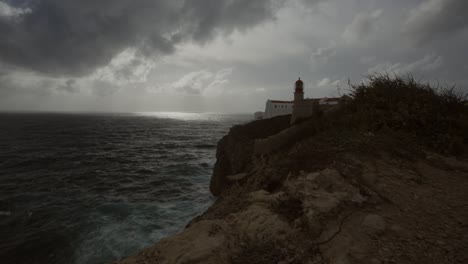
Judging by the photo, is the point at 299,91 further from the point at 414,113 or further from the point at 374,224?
the point at 374,224

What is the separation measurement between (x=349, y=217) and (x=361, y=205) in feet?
1.33

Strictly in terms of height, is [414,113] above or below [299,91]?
below

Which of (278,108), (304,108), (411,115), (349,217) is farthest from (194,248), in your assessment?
(278,108)

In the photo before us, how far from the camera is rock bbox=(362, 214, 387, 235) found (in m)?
2.99

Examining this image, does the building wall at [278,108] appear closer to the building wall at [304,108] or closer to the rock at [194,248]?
the building wall at [304,108]

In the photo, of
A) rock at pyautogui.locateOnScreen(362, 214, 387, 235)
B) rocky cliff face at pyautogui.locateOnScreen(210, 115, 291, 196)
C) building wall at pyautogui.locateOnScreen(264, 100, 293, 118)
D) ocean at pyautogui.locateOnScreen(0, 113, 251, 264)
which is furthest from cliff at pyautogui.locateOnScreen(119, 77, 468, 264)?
building wall at pyautogui.locateOnScreen(264, 100, 293, 118)

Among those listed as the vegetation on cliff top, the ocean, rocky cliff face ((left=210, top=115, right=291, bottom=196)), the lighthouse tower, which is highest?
the lighthouse tower

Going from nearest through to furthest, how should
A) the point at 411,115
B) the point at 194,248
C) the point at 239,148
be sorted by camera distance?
the point at 194,248 → the point at 411,115 → the point at 239,148

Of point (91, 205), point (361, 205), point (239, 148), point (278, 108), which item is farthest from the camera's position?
point (278, 108)

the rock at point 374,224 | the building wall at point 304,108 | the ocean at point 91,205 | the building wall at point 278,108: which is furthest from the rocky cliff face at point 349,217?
the building wall at point 278,108

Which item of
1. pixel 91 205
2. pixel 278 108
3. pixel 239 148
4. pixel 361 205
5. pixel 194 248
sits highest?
pixel 278 108

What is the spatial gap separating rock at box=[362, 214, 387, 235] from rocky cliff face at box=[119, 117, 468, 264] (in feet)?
0.05

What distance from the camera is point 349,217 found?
3307 mm

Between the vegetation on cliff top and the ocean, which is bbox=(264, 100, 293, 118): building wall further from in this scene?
the vegetation on cliff top
